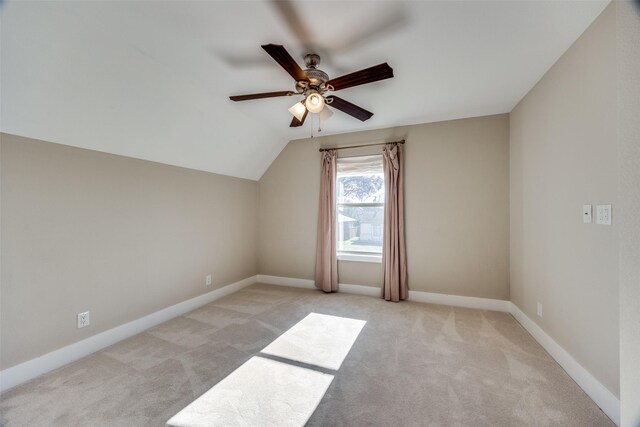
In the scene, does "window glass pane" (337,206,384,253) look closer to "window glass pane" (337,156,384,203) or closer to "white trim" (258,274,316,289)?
"window glass pane" (337,156,384,203)

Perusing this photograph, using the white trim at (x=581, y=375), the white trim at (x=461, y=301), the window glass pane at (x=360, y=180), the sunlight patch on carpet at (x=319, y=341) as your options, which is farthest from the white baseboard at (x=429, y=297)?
the window glass pane at (x=360, y=180)

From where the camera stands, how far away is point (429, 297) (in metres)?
3.47

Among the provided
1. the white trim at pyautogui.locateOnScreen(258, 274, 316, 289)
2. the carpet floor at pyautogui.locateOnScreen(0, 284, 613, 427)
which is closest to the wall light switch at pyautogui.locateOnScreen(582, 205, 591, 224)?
the carpet floor at pyautogui.locateOnScreen(0, 284, 613, 427)

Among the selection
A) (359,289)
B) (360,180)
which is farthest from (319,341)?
(360,180)

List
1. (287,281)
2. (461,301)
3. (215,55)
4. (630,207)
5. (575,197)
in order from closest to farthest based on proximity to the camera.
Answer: (630,207)
(575,197)
(215,55)
(461,301)
(287,281)

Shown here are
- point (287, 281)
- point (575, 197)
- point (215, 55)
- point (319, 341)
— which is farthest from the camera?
point (287, 281)

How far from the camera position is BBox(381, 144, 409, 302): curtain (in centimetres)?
352

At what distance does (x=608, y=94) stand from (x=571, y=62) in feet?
1.79

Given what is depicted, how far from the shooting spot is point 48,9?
4.92 feet

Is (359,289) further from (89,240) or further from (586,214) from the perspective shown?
(89,240)

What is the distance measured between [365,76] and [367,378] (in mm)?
2212

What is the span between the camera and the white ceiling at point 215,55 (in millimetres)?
1585

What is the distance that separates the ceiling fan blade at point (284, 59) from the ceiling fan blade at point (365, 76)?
0.23 m

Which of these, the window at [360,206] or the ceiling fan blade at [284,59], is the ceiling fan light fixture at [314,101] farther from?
the window at [360,206]
